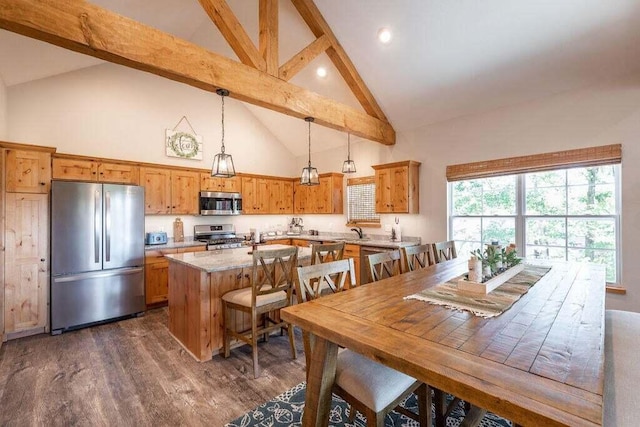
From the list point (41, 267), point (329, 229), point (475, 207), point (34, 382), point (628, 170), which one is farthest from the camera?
point (329, 229)

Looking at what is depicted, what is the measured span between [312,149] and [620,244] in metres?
5.04

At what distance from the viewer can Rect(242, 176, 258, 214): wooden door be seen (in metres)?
5.84

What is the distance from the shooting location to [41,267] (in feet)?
11.0

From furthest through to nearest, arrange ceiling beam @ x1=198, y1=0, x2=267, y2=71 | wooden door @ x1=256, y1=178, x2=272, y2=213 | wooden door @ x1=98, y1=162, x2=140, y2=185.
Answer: wooden door @ x1=256, y1=178, x2=272, y2=213
wooden door @ x1=98, y1=162, x2=140, y2=185
ceiling beam @ x1=198, y1=0, x2=267, y2=71

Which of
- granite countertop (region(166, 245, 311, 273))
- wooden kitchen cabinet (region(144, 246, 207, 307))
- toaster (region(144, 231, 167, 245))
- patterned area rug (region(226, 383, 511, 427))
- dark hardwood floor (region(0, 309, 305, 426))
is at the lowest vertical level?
dark hardwood floor (region(0, 309, 305, 426))

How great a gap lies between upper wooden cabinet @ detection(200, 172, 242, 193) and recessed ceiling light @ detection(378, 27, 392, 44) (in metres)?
3.45

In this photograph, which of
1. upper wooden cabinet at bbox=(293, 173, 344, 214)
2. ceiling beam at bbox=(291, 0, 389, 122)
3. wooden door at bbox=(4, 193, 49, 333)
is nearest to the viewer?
wooden door at bbox=(4, 193, 49, 333)

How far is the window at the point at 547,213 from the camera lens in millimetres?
3191

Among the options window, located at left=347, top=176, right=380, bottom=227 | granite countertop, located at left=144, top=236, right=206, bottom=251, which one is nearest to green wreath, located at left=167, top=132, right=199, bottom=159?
granite countertop, located at left=144, top=236, right=206, bottom=251

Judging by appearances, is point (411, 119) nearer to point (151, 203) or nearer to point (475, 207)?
point (475, 207)

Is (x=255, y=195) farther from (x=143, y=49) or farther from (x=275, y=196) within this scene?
(x=143, y=49)

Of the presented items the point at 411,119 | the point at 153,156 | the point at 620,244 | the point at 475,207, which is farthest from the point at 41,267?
the point at 620,244

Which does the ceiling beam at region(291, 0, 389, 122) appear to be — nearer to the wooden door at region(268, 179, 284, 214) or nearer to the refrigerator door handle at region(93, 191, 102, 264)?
the wooden door at region(268, 179, 284, 214)

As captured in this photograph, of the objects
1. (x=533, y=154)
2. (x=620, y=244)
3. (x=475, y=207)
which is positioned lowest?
(x=620, y=244)
